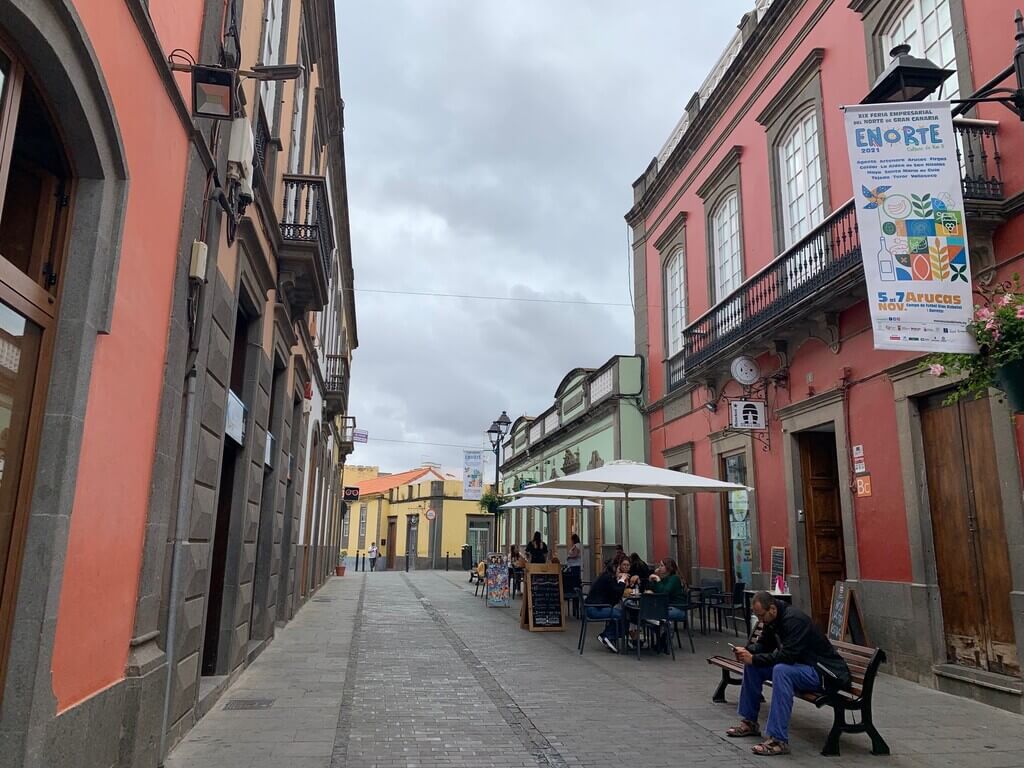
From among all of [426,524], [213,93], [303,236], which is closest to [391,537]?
[426,524]

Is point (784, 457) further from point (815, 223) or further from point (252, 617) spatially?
point (252, 617)

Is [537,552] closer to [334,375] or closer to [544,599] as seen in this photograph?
[544,599]

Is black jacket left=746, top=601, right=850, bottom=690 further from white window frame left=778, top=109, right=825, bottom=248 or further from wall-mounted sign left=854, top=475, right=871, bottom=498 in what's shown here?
white window frame left=778, top=109, right=825, bottom=248

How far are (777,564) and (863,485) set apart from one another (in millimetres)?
2399

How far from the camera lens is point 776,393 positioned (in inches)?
474

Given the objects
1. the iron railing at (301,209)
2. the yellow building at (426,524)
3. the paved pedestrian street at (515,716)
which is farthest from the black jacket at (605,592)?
the yellow building at (426,524)

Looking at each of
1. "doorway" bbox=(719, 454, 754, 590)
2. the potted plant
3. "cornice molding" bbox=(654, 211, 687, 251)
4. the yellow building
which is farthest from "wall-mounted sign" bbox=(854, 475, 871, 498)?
the yellow building

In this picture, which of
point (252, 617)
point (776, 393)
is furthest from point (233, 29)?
point (776, 393)

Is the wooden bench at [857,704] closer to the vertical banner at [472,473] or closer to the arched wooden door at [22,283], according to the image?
the arched wooden door at [22,283]

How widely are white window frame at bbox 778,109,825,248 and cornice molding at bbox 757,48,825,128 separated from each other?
0.41 metres

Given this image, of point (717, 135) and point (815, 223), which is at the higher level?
point (717, 135)

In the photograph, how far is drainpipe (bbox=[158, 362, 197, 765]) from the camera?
5.42 m

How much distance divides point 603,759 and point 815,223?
857cm

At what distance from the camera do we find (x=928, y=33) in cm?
920
